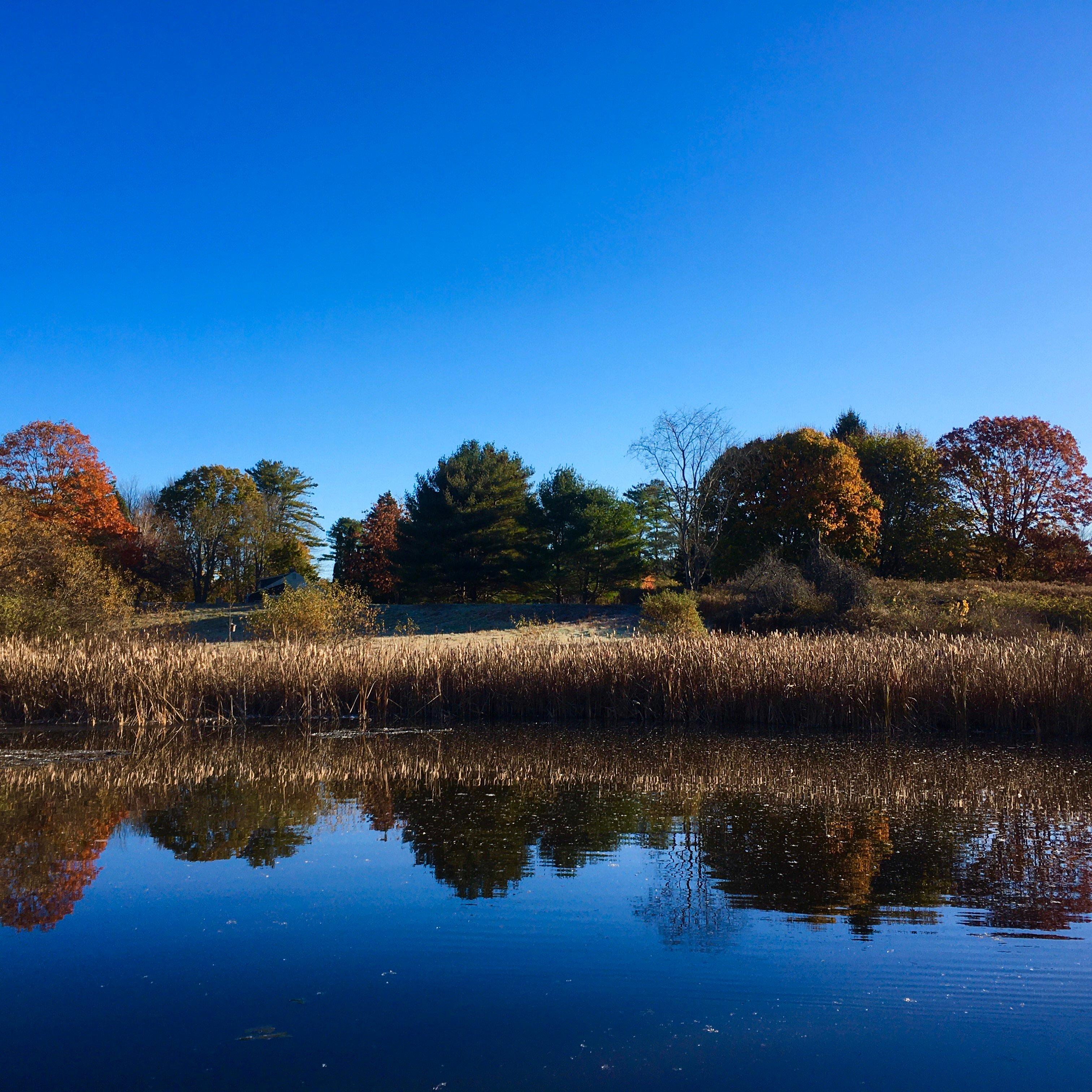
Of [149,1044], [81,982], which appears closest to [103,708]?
[81,982]

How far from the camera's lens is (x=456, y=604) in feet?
91.2

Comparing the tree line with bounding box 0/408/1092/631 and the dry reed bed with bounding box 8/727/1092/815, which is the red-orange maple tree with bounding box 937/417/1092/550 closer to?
the tree line with bounding box 0/408/1092/631

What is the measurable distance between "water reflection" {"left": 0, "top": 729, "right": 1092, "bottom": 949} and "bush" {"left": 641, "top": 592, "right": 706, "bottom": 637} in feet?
24.2

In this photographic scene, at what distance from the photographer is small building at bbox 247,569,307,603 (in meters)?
29.8

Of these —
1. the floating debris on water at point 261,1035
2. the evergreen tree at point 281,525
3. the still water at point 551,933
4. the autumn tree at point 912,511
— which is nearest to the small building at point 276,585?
the evergreen tree at point 281,525

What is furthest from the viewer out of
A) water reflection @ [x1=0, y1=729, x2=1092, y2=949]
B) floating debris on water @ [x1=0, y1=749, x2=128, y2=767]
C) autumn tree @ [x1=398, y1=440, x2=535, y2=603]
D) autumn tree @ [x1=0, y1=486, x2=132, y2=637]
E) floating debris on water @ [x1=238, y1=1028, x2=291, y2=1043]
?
autumn tree @ [x1=398, y1=440, x2=535, y2=603]

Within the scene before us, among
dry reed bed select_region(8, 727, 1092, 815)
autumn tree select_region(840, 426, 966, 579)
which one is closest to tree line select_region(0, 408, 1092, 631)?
autumn tree select_region(840, 426, 966, 579)

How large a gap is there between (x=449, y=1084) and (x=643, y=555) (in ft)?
116

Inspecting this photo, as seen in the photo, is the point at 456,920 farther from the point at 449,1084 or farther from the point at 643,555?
the point at 643,555

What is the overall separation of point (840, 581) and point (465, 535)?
16820mm

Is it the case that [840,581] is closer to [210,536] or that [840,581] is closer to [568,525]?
[568,525]

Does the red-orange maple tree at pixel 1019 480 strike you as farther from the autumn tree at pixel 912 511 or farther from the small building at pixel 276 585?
the small building at pixel 276 585

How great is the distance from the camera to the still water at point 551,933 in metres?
2.80

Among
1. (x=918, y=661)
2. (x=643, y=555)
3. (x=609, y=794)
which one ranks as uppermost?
(x=643, y=555)
